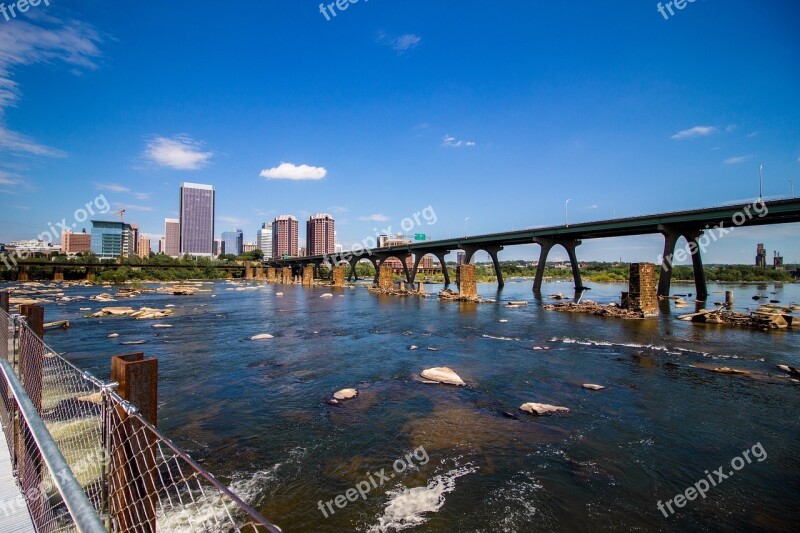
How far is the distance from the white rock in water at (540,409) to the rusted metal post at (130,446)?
11826 millimetres

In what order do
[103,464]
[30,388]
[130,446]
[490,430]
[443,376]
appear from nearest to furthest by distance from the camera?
[130,446] → [103,464] → [30,388] → [490,430] → [443,376]

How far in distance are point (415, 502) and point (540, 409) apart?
21.7 feet

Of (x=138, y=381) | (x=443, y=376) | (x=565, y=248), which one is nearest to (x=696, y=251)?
(x=565, y=248)

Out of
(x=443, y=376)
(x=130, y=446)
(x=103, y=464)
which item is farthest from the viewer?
(x=443, y=376)

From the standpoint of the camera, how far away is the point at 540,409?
13.3 meters

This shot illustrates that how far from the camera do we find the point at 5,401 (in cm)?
640

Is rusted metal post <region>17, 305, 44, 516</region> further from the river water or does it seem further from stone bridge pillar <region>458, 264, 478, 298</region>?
stone bridge pillar <region>458, 264, 478, 298</region>

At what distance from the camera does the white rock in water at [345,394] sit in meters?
14.7

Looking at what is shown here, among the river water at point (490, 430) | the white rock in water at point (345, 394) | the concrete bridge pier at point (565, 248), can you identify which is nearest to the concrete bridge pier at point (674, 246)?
the concrete bridge pier at point (565, 248)

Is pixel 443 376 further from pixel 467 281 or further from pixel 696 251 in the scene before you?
pixel 696 251

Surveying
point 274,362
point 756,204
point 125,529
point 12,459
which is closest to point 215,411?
point 274,362

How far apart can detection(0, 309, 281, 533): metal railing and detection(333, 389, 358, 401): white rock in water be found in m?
5.64

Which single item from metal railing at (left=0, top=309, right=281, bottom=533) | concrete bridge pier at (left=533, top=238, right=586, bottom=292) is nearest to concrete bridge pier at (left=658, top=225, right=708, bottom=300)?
concrete bridge pier at (left=533, top=238, right=586, bottom=292)

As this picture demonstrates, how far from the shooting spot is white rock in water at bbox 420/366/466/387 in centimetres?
1658
